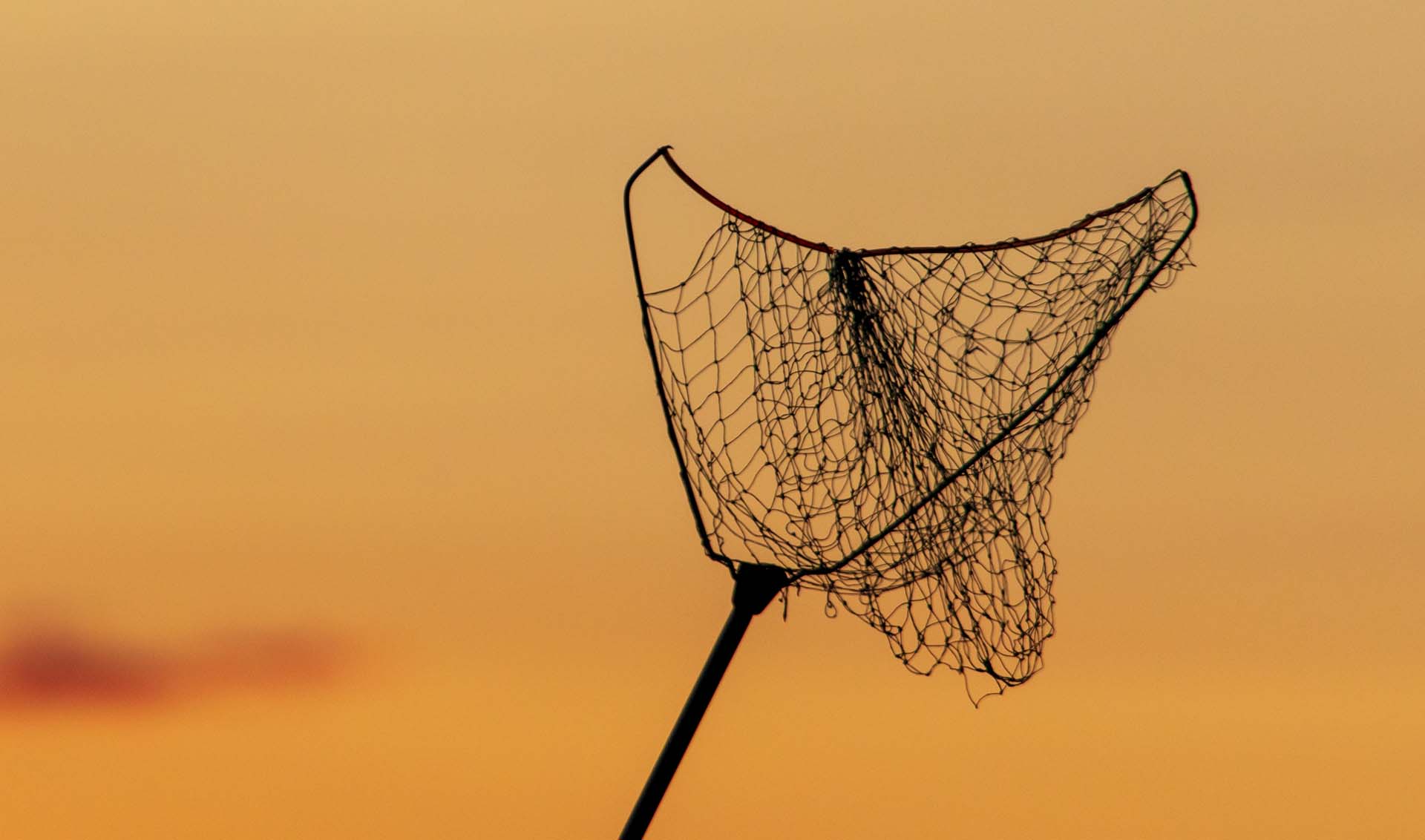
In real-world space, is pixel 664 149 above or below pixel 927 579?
above

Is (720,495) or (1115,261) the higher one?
(1115,261)

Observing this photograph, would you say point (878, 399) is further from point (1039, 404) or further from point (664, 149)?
point (664, 149)

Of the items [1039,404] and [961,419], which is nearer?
[1039,404]

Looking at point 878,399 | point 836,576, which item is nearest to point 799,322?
point 878,399

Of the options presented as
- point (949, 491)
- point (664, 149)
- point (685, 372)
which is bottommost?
point (949, 491)

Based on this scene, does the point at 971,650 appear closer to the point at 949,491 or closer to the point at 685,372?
the point at 949,491

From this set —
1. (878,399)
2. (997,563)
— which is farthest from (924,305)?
(997,563)
